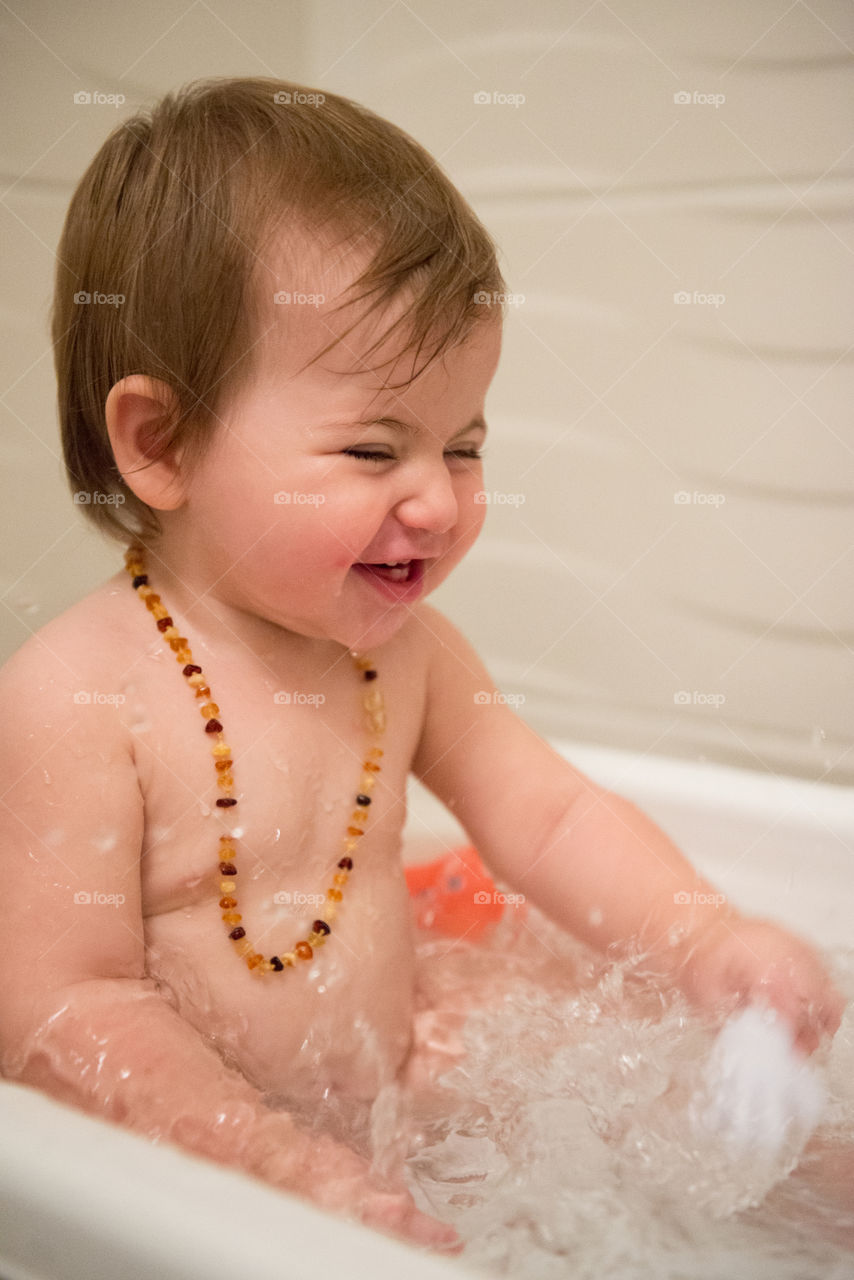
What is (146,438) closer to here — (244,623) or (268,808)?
(244,623)

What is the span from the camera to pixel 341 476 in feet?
2.79

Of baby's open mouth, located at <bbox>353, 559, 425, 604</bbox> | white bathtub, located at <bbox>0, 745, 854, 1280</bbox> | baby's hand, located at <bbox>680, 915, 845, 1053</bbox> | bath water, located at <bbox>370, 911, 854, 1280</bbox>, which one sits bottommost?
bath water, located at <bbox>370, 911, 854, 1280</bbox>

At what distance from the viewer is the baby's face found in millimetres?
844

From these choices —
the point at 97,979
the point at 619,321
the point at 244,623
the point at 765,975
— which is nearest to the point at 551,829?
the point at 765,975

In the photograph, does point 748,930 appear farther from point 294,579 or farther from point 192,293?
point 192,293

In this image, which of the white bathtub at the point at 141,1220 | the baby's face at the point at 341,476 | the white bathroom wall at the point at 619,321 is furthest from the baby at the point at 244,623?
the white bathroom wall at the point at 619,321

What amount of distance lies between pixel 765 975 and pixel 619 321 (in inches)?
38.9

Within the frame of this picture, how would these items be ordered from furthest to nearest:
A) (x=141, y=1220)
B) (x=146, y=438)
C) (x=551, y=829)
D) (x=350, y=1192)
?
(x=551, y=829), (x=146, y=438), (x=350, y=1192), (x=141, y=1220)

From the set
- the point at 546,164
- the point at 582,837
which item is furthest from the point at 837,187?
the point at 582,837

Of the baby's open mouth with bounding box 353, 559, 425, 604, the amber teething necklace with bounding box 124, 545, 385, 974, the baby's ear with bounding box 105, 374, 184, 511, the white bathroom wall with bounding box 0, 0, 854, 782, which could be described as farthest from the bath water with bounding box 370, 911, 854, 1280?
the white bathroom wall with bounding box 0, 0, 854, 782

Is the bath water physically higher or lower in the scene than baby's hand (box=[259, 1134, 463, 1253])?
lower

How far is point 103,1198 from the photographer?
58 cm

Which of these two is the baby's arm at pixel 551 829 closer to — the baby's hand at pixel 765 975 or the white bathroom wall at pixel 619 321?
the baby's hand at pixel 765 975

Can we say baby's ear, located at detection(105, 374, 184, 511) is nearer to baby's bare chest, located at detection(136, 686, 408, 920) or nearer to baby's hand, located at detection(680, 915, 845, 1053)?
baby's bare chest, located at detection(136, 686, 408, 920)
